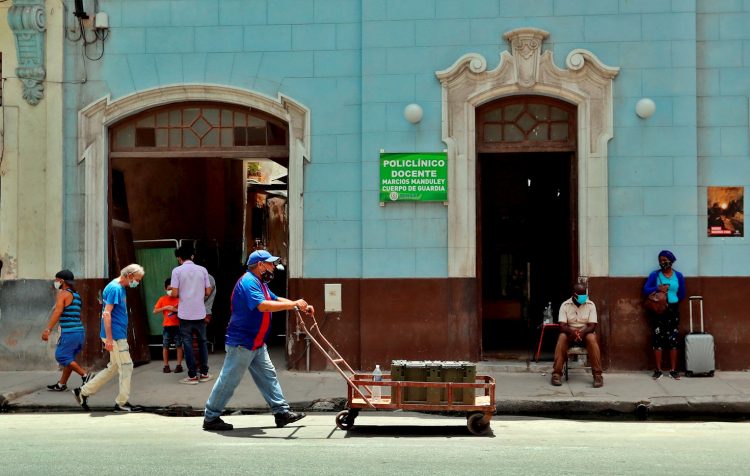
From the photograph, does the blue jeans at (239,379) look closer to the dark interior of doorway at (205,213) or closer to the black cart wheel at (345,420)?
the black cart wheel at (345,420)

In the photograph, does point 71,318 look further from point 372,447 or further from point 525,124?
point 525,124

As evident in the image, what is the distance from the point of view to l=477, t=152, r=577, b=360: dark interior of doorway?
17.0 meters

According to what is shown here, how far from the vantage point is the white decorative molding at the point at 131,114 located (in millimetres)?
13164

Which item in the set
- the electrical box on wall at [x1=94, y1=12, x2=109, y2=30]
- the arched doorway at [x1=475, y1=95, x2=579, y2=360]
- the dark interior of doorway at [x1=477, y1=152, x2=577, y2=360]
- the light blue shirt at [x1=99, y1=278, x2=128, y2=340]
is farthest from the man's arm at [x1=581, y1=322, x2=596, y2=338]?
the electrical box on wall at [x1=94, y1=12, x2=109, y2=30]

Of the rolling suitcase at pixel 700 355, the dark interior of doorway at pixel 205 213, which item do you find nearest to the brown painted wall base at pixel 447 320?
the rolling suitcase at pixel 700 355

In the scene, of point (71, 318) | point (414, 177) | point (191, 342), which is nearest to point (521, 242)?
point (414, 177)

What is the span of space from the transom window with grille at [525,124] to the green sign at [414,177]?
0.73 metres

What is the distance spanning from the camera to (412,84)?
13023mm

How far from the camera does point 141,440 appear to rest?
8.68 metres

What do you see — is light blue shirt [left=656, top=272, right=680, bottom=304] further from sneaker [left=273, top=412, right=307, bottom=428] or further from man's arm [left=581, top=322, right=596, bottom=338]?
sneaker [left=273, top=412, right=307, bottom=428]

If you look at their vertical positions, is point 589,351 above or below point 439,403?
above

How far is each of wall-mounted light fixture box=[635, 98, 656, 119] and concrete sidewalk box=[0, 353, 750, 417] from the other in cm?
358

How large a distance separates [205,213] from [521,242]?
6235 millimetres

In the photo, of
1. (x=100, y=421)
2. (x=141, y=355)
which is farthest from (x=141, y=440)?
(x=141, y=355)
